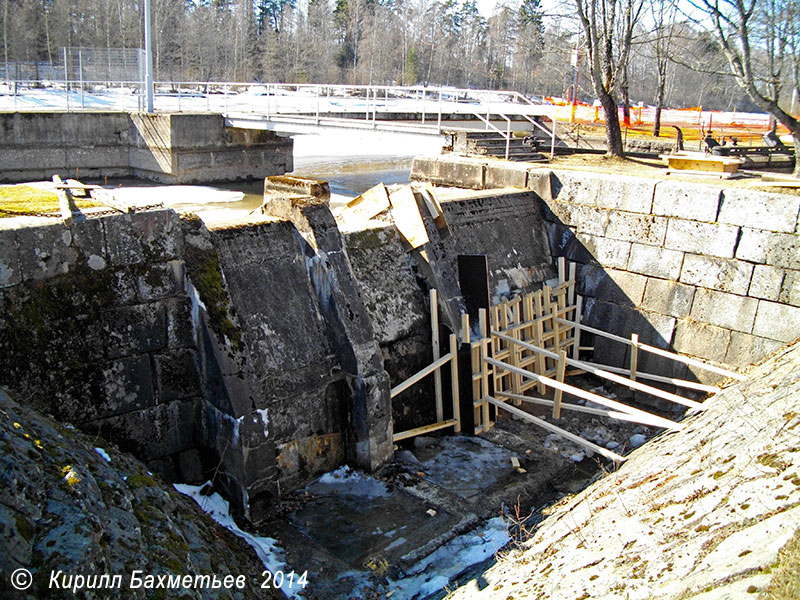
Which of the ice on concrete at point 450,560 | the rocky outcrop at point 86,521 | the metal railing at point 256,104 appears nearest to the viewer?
the rocky outcrop at point 86,521

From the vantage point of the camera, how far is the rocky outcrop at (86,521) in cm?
353

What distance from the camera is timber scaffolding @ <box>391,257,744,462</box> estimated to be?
26.3 feet

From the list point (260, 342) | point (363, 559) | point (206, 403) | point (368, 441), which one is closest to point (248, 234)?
point (260, 342)

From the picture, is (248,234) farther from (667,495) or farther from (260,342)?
(667,495)

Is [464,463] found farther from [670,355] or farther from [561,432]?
[670,355]

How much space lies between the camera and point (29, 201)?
22.9 feet

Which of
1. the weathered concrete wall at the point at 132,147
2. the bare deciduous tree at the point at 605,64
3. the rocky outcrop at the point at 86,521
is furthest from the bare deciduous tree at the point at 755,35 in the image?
the weathered concrete wall at the point at 132,147

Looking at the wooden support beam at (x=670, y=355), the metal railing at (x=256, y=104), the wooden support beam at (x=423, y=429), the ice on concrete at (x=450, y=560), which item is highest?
the metal railing at (x=256, y=104)

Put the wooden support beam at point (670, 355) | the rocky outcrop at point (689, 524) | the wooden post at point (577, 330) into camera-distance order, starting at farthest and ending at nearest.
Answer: the wooden post at point (577, 330), the wooden support beam at point (670, 355), the rocky outcrop at point (689, 524)

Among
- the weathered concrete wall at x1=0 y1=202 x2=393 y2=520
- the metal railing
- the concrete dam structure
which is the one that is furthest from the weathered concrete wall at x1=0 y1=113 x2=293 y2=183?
the weathered concrete wall at x1=0 y1=202 x2=393 y2=520

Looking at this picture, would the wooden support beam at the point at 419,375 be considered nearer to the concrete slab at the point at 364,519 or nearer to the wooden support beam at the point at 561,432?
the wooden support beam at the point at 561,432

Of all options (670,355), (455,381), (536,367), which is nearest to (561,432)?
(455,381)

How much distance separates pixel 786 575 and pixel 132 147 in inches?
1020

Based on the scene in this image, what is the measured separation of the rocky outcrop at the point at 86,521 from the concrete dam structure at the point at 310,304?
43.8 inches
